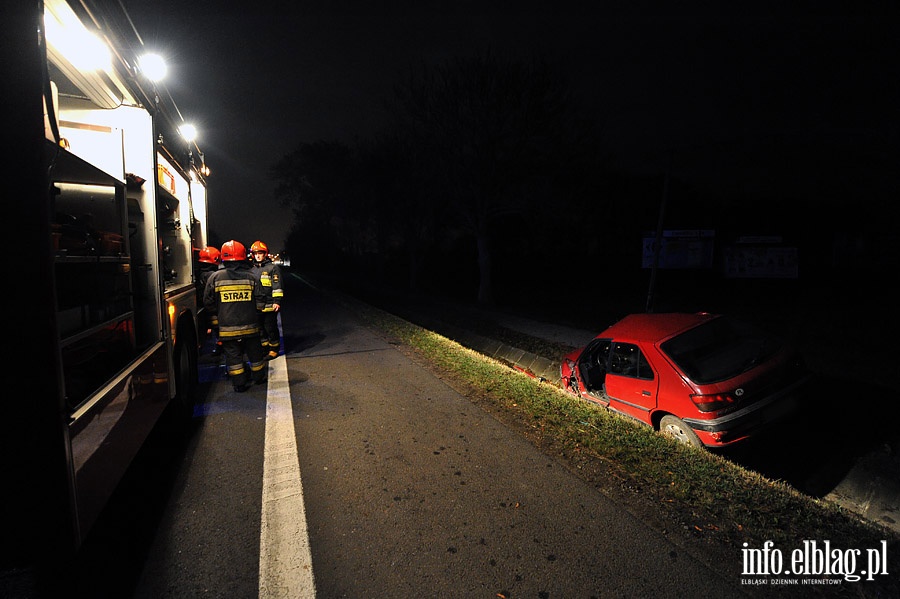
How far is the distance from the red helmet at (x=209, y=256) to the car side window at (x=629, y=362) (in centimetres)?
674

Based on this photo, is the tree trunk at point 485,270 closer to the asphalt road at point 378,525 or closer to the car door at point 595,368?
the car door at point 595,368

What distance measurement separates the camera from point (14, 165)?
1830mm

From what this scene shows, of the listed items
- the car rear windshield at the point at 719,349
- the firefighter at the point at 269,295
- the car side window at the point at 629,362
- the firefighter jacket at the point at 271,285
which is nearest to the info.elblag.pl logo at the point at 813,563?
the car rear windshield at the point at 719,349

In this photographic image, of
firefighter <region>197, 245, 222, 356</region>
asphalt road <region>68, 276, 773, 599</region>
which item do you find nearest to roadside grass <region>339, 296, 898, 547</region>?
asphalt road <region>68, 276, 773, 599</region>

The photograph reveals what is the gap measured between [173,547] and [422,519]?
5.04 feet

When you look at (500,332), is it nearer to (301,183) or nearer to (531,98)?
(531,98)

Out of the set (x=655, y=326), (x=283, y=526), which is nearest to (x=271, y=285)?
(x=283, y=526)

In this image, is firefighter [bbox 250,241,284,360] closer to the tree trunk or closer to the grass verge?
the grass verge

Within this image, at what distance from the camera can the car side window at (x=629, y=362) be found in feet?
17.5

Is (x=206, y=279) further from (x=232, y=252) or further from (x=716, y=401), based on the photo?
(x=716, y=401)

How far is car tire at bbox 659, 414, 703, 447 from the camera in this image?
4.78 m

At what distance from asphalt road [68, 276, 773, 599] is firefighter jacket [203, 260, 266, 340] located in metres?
1.31

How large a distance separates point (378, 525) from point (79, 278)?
249 cm

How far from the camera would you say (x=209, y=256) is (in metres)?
7.95
